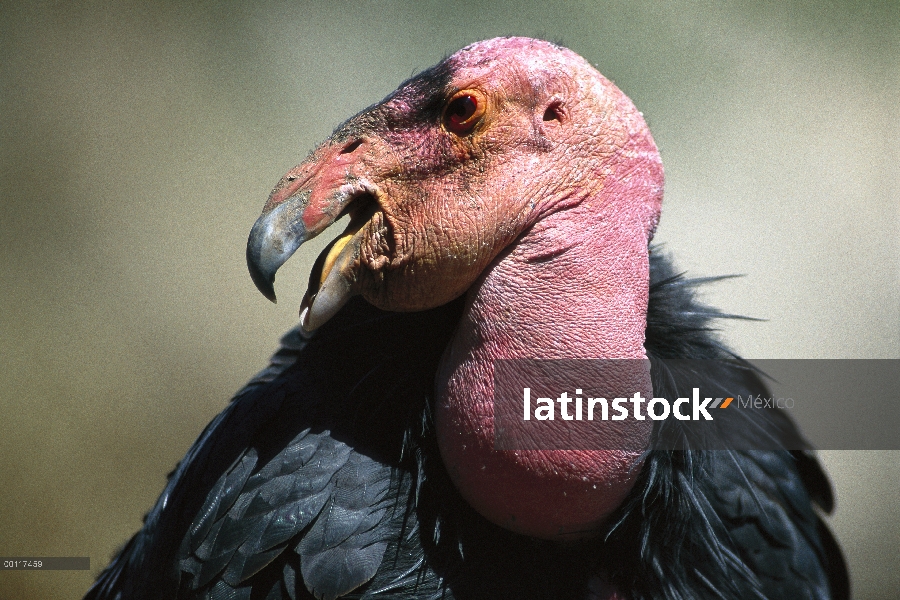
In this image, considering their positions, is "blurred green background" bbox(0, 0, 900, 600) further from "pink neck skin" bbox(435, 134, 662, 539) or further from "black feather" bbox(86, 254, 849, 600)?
"pink neck skin" bbox(435, 134, 662, 539)

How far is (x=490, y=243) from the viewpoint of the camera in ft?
7.23

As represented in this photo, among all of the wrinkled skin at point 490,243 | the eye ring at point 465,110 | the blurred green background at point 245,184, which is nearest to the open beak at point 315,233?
the wrinkled skin at point 490,243

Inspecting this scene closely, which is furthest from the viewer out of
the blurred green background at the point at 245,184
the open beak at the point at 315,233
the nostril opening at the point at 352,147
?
the blurred green background at the point at 245,184

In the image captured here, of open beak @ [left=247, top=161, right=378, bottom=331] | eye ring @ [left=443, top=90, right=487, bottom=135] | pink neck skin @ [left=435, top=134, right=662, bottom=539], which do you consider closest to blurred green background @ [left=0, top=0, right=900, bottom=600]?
pink neck skin @ [left=435, top=134, right=662, bottom=539]

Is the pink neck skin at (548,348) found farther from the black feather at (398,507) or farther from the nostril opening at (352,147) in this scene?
the nostril opening at (352,147)

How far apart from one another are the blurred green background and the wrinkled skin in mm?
3629

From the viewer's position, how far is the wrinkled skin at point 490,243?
7.13ft

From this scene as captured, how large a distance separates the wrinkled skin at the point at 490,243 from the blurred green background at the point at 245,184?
11.9 ft

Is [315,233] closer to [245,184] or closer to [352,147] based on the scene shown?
[352,147]

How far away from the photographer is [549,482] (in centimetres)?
215

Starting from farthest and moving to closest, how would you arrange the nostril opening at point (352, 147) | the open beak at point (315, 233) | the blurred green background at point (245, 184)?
1. the blurred green background at point (245, 184)
2. the nostril opening at point (352, 147)
3. the open beak at point (315, 233)

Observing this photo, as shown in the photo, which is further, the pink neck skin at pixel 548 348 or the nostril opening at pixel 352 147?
the nostril opening at pixel 352 147

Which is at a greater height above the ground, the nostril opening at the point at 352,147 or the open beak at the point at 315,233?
the nostril opening at the point at 352,147

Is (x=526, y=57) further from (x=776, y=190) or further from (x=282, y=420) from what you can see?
(x=776, y=190)
